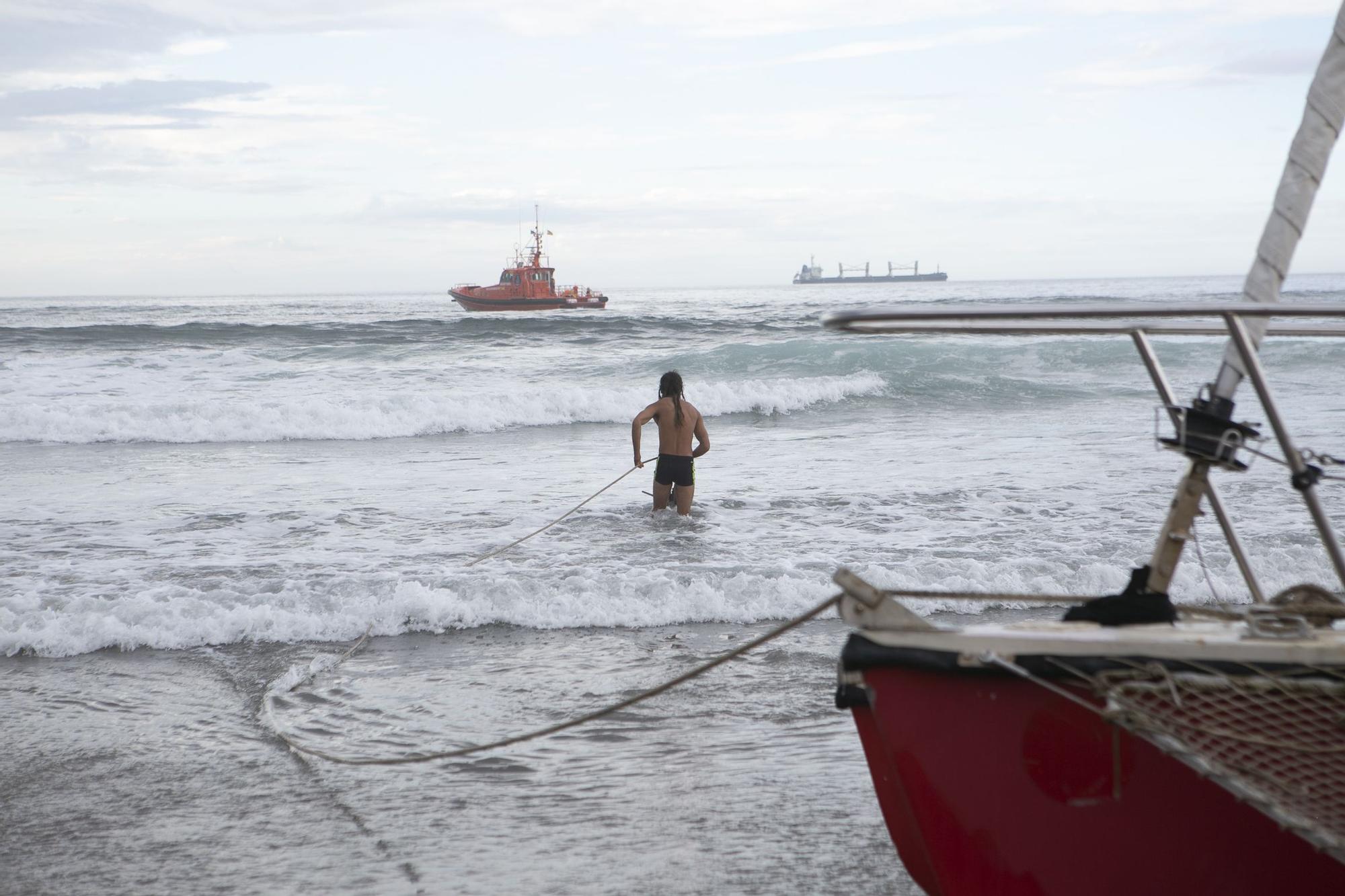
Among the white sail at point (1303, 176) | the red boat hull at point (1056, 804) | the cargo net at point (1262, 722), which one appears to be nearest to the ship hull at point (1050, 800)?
the red boat hull at point (1056, 804)

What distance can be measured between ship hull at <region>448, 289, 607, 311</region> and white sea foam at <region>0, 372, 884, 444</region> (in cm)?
2632

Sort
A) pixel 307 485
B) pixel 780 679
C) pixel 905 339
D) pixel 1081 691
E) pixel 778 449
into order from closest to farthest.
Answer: pixel 1081 691 → pixel 780 679 → pixel 307 485 → pixel 778 449 → pixel 905 339

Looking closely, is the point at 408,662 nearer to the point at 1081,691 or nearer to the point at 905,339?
the point at 1081,691

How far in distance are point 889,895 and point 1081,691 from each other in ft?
4.23

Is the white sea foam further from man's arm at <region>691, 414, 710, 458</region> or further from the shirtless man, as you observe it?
the shirtless man

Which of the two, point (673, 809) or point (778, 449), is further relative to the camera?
point (778, 449)

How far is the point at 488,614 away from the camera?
6094 mm

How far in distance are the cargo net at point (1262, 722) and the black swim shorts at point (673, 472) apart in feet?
22.8

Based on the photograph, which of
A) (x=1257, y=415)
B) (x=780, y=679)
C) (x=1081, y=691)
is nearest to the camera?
(x=1081, y=691)

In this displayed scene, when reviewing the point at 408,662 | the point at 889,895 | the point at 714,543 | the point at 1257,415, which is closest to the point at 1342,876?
the point at 889,895

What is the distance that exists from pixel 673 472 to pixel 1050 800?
685cm

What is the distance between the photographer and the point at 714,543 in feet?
26.2

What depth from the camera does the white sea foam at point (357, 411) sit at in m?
16.2

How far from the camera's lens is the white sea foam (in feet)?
53.2
